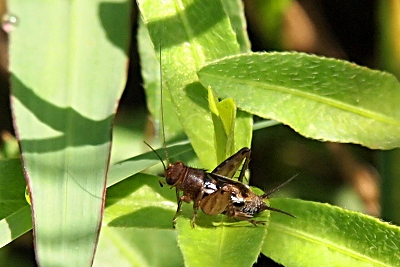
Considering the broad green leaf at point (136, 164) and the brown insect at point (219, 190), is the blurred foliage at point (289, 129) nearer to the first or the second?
the broad green leaf at point (136, 164)

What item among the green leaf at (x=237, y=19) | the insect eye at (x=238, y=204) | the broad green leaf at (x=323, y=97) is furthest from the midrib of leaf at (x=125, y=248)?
the green leaf at (x=237, y=19)

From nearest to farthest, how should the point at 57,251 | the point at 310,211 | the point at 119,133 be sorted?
the point at 57,251 < the point at 310,211 < the point at 119,133

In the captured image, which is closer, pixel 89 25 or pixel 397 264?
pixel 397 264

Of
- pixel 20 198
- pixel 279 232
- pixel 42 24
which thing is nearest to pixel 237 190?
pixel 279 232

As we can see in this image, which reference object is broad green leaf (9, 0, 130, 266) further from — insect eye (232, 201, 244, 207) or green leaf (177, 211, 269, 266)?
insect eye (232, 201, 244, 207)

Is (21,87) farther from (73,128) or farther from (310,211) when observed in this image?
(310,211)

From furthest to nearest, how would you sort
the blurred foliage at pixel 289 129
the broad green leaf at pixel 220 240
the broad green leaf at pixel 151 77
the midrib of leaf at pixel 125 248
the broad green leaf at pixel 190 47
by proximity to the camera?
the blurred foliage at pixel 289 129, the broad green leaf at pixel 151 77, the midrib of leaf at pixel 125 248, the broad green leaf at pixel 190 47, the broad green leaf at pixel 220 240
